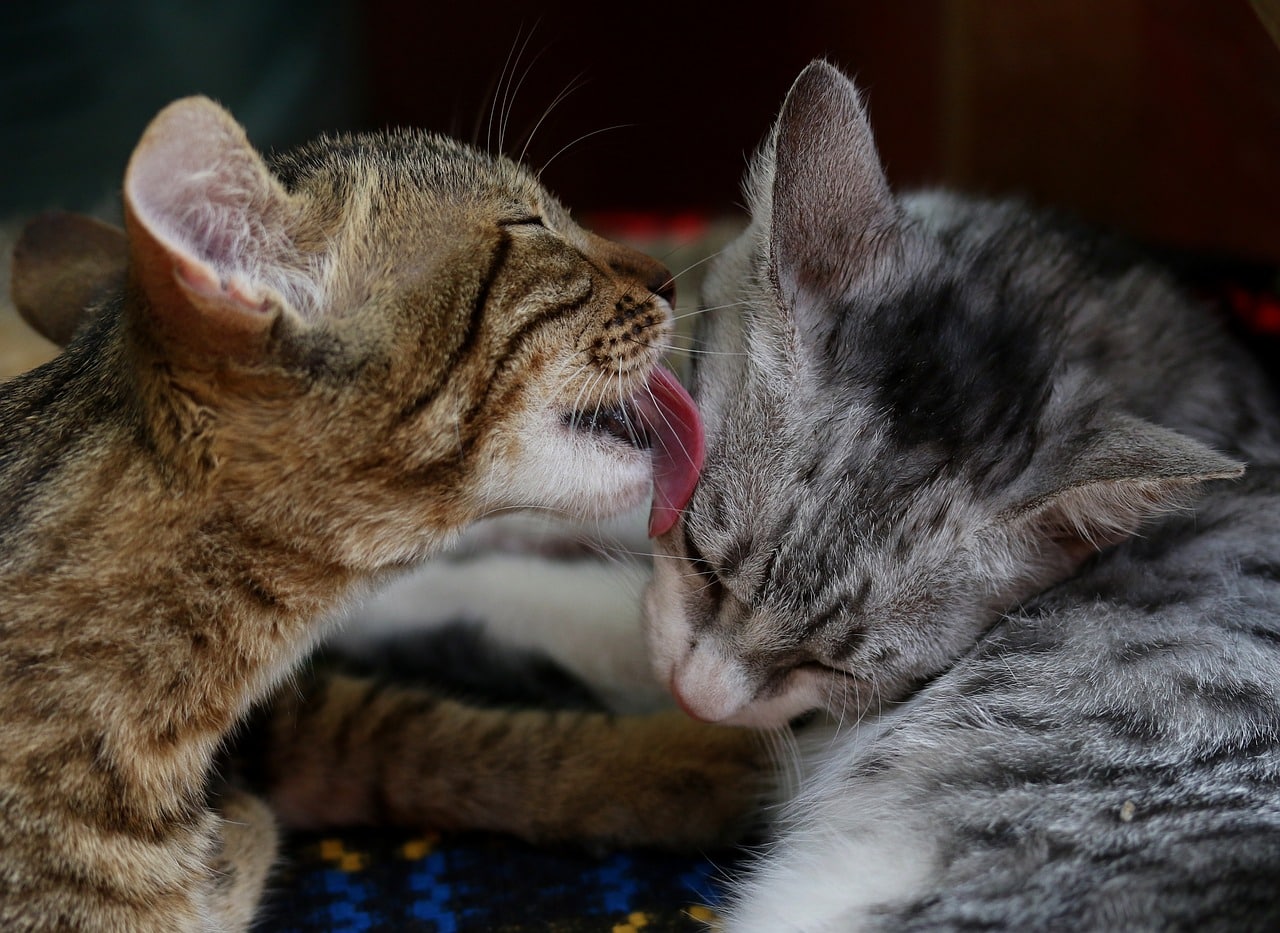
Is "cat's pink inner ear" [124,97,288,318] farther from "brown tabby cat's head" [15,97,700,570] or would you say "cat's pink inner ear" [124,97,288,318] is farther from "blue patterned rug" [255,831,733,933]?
"blue patterned rug" [255,831,733,933]

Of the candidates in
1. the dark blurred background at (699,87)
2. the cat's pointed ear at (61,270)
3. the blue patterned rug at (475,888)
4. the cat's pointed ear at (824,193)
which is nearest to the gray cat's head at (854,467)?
the cat's pointed ear at (824,193)

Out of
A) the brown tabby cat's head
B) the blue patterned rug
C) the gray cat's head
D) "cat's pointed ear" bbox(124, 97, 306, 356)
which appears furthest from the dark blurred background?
the blue patterned rug

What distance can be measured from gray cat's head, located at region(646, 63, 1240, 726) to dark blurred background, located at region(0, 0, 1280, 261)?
1.72 ft

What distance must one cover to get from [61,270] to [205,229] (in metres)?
0.68

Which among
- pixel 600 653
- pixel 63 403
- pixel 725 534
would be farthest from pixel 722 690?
pixel 63 403

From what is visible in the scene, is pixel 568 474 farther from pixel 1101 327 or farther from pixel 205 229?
pixel 1101 327

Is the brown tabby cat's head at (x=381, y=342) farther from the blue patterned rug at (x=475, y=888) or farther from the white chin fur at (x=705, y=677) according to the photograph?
the blue patterned rug at (x=475, y=888)

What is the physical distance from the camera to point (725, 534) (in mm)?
1474

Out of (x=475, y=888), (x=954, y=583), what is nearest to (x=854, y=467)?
(x=954, y=583)

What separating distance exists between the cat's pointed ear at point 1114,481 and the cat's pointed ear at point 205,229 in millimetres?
857

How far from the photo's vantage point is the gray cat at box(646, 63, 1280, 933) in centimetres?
127

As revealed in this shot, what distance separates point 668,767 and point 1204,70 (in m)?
1.77

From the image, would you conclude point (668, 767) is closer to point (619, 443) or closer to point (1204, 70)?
point (619, 443)

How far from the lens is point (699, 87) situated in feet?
11.8
